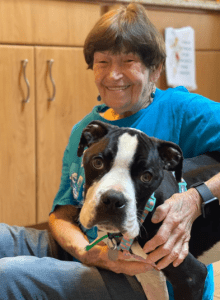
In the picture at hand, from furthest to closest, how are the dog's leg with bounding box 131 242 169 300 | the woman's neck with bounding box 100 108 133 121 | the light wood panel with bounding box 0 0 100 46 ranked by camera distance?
the light wood panel with bounding box 0 0 100 46 → the woman's neck with bounding box 100 108 133 121 → the dog's leg with bounding box 131 242 169 300

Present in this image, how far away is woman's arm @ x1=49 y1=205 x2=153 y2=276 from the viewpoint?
1206 mm

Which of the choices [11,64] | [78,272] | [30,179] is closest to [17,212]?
[30,179]

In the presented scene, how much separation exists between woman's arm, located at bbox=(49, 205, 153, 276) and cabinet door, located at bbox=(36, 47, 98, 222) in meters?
0.96

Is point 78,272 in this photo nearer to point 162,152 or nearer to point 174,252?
point 174,252

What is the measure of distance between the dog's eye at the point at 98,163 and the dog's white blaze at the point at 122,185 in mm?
30

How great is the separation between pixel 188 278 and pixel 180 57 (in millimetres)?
2072

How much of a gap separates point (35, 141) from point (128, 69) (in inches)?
46.0

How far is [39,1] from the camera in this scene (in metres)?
2.34

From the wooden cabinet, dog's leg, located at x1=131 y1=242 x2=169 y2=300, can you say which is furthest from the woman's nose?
the wooden cabinet

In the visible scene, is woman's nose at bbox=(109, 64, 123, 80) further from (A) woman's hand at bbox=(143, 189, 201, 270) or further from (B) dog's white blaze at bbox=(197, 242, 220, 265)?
(B) dog's white blaze at bbox=(197, 242, 220, 265)

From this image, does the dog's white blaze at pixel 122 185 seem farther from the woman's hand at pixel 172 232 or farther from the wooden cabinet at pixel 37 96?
the wooden cabinet at pixel 37 96

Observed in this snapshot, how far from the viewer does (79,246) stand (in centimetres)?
136

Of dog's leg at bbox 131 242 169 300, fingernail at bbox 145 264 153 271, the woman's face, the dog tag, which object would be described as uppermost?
the woman's face

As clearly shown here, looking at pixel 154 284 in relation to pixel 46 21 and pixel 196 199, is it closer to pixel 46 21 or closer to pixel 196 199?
pixel 196 199
